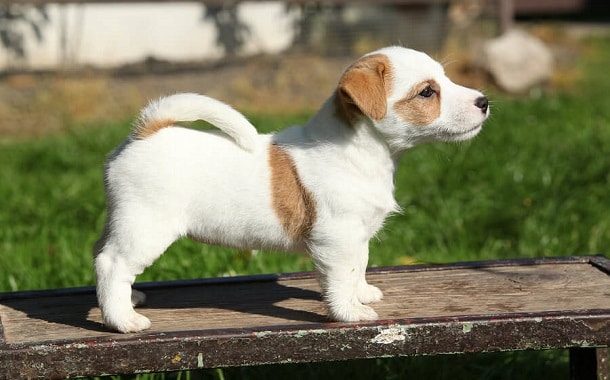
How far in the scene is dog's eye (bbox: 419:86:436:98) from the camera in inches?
118

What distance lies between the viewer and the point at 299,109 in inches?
354

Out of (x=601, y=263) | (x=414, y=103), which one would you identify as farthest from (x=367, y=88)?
(x=601, y=263)

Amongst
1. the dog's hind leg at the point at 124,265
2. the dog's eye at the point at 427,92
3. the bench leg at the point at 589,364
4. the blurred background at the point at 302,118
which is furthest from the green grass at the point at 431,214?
the dog's eye at the point at 427,92

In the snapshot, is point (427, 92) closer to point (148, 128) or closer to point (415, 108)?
point (415, 108)

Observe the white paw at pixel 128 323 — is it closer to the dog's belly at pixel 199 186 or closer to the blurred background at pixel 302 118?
the dog's belly at pixel 199 186

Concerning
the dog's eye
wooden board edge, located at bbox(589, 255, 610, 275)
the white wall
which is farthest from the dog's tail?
the white wall

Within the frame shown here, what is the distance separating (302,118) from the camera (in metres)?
8.27

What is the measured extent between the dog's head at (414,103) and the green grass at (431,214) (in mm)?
1201

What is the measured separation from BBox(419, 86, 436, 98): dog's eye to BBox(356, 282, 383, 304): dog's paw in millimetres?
710

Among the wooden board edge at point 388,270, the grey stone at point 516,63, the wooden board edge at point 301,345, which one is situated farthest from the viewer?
the grey stone at point 516,63

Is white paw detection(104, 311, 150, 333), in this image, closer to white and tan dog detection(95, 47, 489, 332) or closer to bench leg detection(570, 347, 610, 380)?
white and tan dog detection(95, 47, 489, 332)

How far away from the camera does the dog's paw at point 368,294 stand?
10.8 ft

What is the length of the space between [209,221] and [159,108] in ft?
1.30

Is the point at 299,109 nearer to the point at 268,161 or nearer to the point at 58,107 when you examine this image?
the point at 58,107
